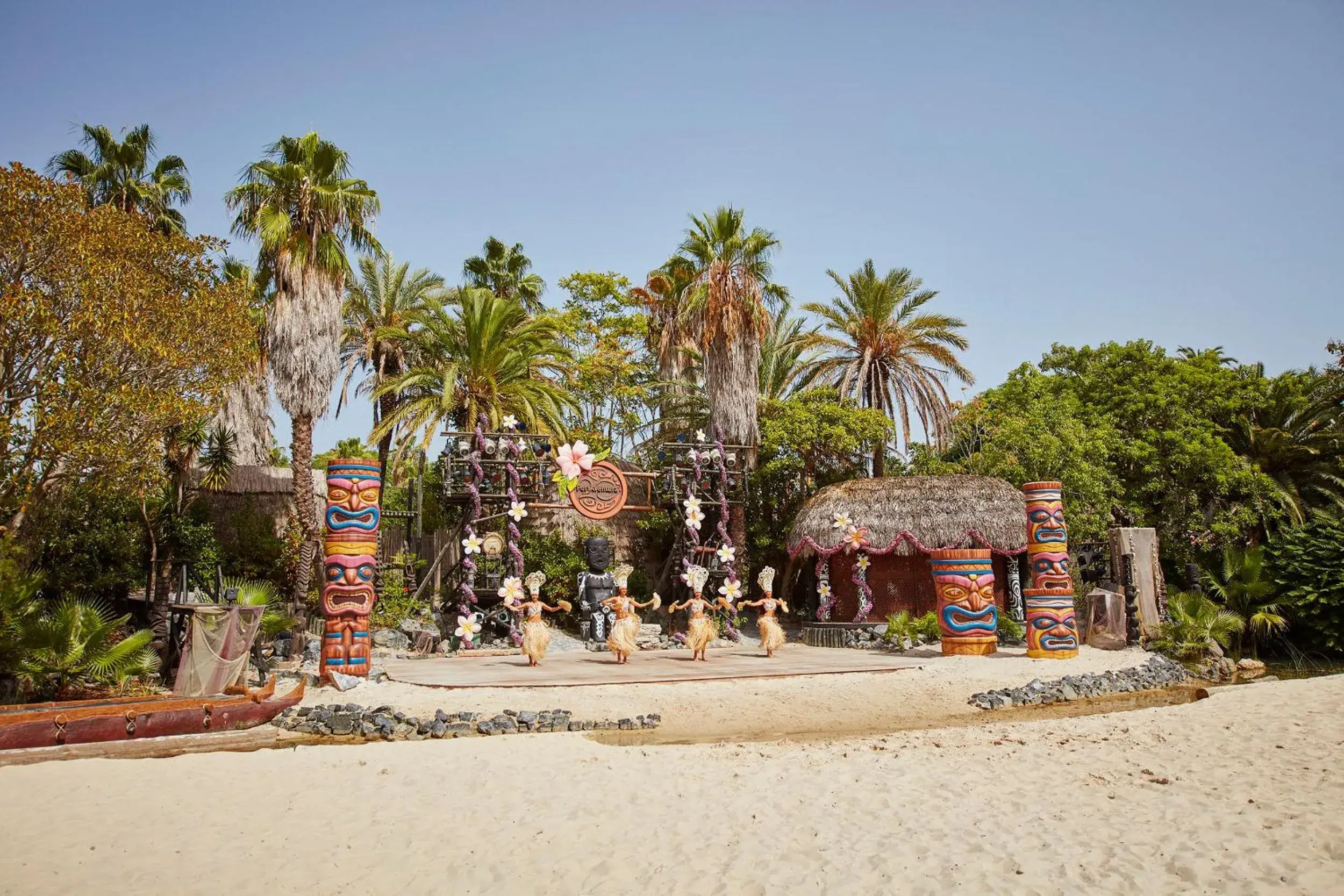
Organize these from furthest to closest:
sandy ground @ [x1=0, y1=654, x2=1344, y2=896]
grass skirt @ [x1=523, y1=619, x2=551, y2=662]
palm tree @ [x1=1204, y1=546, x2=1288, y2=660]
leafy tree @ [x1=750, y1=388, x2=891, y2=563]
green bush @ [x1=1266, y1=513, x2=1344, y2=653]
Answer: leafy tree @ [x1=750, y1=388, x2=891, y2=563] < palm tree @ [x1=1204, y1=546, x2=1288, y2=660] < green bush @ [x1=1266, y1=513, x2=1344, y2=653] < grass skirt @ [x1=523, y1=619, x2=551, y2=662] < sandy ground @ [x1=0, y1=654, x2=1344, y2=896]

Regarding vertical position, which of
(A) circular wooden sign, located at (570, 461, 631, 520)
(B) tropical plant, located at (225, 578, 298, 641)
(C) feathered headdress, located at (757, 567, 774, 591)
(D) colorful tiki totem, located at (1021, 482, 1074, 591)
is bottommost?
(B) tropical plant, located at (225, 578, 298, 641)

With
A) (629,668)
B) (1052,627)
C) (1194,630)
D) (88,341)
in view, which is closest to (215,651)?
(88,341)

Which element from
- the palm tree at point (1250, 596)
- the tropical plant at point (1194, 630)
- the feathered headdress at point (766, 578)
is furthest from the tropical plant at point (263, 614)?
the palm tree at point (1250, 596)

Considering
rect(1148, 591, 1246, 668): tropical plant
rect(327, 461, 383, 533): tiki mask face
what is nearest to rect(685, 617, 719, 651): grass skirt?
rect(327, 461, 383, 533): tiki mask face

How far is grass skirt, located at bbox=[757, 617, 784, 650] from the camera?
17.0m

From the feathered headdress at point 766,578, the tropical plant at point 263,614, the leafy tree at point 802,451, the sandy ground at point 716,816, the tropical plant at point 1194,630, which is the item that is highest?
the leafy tree at point 802,451

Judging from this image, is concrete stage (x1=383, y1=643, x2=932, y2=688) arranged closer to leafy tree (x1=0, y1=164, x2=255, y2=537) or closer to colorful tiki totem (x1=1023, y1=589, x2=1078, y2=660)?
colorful tiki totem (x1=1023, y1=589, x2=1078, y2=660)

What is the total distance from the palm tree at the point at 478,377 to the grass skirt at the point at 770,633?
7.96 m

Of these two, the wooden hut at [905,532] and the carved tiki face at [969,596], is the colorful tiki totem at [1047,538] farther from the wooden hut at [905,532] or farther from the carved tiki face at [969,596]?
the wooden hut at [905,532]

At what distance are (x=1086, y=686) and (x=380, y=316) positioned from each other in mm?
21374

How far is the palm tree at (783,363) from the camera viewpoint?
28.3 meters

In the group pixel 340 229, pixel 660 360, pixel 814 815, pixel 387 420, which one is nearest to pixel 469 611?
pixel 387 420

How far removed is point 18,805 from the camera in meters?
6.67

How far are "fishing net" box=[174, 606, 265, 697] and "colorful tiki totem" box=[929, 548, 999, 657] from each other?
11139mm
